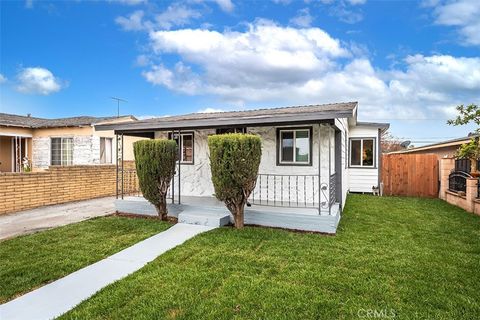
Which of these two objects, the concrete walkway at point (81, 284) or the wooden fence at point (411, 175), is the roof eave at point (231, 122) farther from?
the wooden fence at point (411, 175)

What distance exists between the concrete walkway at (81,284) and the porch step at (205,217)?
117 cm

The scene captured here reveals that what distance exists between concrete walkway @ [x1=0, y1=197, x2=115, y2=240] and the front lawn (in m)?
4.30

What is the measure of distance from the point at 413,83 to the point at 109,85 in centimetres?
1905

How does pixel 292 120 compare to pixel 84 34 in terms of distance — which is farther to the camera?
pixel 84 34

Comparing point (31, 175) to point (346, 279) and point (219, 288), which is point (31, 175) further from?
point (346, 279)

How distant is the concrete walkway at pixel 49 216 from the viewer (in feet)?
22.7

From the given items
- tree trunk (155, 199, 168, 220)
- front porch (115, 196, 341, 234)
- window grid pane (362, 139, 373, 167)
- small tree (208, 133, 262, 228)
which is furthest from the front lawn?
window grid pane (362, 139, 373, 167)

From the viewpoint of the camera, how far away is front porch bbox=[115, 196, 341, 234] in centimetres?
638

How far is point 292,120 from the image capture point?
6.37 m

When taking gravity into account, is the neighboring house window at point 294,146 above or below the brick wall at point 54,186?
above

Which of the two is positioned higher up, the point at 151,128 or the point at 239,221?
the point at 151,128

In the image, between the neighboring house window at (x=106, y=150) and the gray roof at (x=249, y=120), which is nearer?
the gray roof at (x=249, y=120)

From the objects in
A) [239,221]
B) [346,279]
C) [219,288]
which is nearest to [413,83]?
[239,221]

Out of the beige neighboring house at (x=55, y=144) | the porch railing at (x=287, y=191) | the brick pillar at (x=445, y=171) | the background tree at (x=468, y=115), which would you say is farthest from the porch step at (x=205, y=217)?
the brick pillar at (x=445, y=171)
